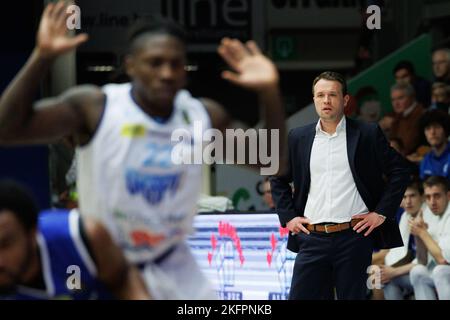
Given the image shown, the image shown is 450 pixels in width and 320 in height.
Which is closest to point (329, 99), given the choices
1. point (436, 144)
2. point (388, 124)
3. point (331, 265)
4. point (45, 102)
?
point (331, 265)

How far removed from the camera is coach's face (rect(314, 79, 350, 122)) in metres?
6.72

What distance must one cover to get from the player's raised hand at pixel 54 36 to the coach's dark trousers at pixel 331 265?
109 inches

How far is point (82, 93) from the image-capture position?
4484 mm

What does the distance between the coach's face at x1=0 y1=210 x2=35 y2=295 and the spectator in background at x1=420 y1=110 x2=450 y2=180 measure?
5428 millimetres

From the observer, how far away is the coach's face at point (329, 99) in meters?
6.72

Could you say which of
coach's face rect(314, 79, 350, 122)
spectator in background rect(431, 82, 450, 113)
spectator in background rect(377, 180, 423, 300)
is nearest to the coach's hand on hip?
coach's face rect(314, 79, 350, 122)

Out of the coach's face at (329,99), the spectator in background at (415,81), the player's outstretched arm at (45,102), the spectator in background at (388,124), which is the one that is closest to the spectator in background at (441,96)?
the spectator in background at (415,81)

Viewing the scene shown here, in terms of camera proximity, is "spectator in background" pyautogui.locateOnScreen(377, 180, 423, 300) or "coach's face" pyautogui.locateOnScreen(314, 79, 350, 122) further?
"spectator in background" pyautogui.locateOnScreen(377, 180, 423, 300)

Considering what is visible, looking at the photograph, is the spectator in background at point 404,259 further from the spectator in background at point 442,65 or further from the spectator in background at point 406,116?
the spectator in background at point 442,65

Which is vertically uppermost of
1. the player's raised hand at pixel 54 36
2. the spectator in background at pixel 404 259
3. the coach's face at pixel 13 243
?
the player's raised hand at pixel 54 36

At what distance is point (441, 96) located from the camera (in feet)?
33.5

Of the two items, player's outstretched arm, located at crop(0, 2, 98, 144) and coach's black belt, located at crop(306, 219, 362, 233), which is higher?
player's outstretched arm, located at crop(0, 2, 98, 144)

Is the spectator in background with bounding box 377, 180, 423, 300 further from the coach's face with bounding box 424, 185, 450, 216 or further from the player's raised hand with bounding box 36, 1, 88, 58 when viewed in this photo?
the player's raised hand with bounding box 36, 1, 88, 58

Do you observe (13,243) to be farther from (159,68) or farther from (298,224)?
(298,224)
